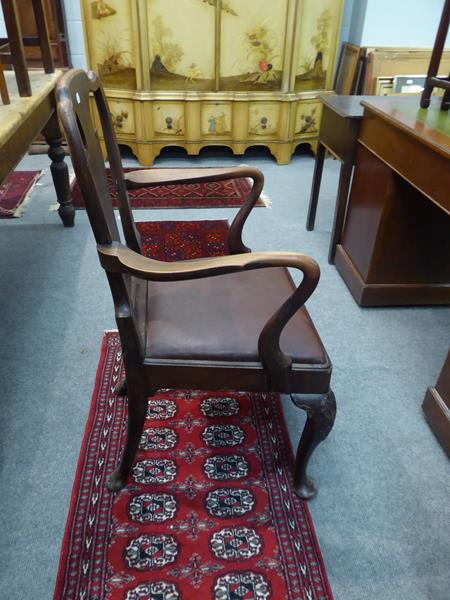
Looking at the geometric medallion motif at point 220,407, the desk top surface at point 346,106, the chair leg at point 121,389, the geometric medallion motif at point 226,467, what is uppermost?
the desk top surface at point 346,106

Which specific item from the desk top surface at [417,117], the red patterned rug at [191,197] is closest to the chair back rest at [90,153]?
the desk top surface at [417,117]

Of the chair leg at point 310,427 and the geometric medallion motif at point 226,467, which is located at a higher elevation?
the chair leg at point 310,427

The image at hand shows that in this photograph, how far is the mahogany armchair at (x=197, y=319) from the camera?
99cm

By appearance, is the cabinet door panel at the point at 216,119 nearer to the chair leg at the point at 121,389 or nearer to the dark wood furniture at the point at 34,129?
the dark wood furniture at the point at 34,129

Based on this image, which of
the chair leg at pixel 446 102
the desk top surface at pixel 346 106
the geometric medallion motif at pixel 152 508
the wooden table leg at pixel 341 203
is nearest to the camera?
the geometric medallion motif at pixel 152 508

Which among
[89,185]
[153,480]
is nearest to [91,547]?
[153,480]

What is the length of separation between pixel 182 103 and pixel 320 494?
119 inches

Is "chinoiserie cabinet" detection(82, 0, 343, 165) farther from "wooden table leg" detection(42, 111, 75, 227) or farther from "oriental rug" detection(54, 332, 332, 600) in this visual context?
"oriental rug" detection(54, 332, 332, 600)

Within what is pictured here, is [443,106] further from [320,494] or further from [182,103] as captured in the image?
[182,103]

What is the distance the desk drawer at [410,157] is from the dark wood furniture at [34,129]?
1.29 meters

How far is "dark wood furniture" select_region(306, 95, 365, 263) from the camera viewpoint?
2129mm

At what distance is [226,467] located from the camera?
1.40m

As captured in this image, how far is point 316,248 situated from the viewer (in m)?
2.62

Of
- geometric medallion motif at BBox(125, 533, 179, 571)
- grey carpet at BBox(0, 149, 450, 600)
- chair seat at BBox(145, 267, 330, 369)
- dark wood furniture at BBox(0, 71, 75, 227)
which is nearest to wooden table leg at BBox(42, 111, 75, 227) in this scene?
dark wood furniture at BBox(0, 71, 75, 227)
